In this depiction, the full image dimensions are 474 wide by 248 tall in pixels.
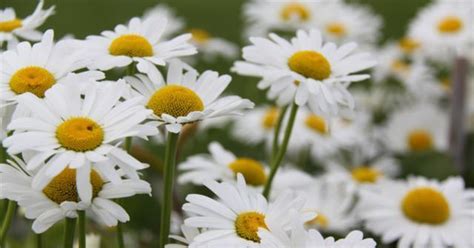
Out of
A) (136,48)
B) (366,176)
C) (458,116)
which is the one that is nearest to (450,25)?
(458,116)

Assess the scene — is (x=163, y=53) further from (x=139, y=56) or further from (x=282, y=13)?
(x=282, y=13)

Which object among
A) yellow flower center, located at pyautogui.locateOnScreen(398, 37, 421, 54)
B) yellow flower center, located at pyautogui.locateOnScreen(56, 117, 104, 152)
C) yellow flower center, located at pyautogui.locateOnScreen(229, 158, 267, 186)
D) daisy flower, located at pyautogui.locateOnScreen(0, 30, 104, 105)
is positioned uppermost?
yellow flower center, located at pyautogui.locateOnScreen(398, 37, 421, 54)

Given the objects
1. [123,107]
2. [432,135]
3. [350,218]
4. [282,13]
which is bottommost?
[123,107]

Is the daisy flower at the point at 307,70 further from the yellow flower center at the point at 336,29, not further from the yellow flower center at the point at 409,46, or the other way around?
the yellow flower center at the point at 409,46

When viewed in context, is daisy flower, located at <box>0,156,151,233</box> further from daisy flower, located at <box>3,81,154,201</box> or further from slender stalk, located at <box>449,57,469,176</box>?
slender stalk, located at <box>449,57,469,176</box>

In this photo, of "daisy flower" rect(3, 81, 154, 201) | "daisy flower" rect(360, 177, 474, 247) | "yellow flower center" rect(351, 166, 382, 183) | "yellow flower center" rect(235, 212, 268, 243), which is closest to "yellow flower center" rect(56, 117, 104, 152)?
"daisy flower" rect(3, 81, 154, 201)

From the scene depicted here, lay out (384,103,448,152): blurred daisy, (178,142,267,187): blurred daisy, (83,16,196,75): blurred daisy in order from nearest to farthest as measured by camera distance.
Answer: (83,16,196,75): blurred daisy → (178,142,267,187): blurred daisy → (384,103,448,152): blurred daisy

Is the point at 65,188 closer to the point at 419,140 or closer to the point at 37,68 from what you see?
the point at 37,68

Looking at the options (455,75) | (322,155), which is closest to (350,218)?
(322,155)
